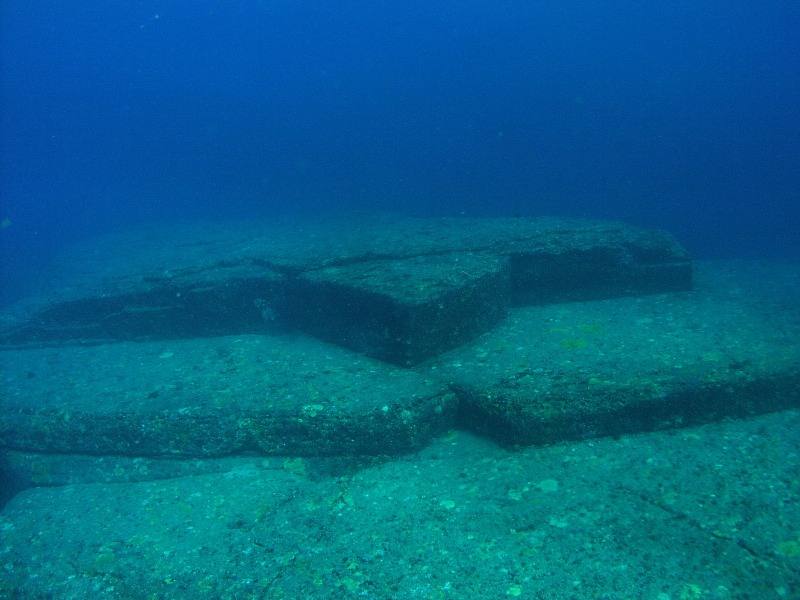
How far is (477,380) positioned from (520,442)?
54cm

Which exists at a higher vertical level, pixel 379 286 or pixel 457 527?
pixel 379 286

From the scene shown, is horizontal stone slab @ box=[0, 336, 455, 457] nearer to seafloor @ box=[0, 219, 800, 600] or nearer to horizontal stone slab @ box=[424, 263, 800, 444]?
seafloor @ box=[0, 219, 800, 600]

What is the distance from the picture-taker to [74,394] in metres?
3.91

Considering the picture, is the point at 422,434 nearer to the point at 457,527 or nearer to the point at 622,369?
the point at 457,527

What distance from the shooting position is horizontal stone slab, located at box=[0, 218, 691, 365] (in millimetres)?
3916

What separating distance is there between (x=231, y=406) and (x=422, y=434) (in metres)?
1.38

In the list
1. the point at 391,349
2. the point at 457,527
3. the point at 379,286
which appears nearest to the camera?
the point at 457,527

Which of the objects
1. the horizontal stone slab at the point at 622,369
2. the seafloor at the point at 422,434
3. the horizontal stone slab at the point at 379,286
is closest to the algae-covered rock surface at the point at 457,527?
the seafloor at the point at 422,434

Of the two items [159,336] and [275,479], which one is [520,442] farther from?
[159,336]

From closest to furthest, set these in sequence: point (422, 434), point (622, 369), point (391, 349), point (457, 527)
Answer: point (457, 527), point (422, 434), point (622, 369), point (391, 349)

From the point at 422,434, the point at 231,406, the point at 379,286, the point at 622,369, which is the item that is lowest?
the point at 422,434

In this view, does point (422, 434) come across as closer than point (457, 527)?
No

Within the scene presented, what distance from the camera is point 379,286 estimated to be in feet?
13.1

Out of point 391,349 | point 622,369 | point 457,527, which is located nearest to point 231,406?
point 391,349
